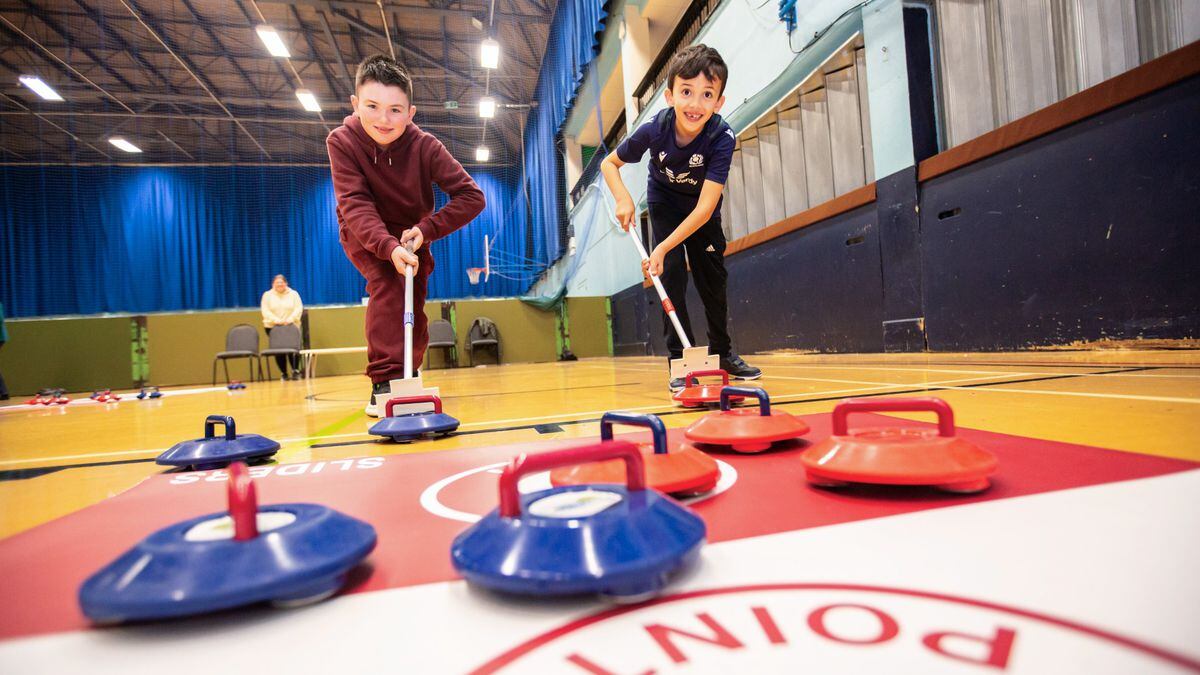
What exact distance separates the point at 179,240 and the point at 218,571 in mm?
18110

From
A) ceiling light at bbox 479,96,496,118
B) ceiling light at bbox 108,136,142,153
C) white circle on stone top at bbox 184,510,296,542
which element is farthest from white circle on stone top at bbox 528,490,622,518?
ceiling light at bbox 108,136,142,153

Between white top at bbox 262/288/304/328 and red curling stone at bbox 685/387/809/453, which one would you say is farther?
white top at bbox 262/288/304/328

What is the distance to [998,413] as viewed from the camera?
134 centimetres

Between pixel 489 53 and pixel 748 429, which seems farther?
pixel 489 53

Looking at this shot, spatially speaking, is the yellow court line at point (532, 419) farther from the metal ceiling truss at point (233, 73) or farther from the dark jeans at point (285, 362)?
the metal ceiling truss at point (233, 73)

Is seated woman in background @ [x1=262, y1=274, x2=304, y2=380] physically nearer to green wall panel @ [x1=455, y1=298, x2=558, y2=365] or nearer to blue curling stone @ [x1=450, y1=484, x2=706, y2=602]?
green wall panel @ [x1=455, y1=298, x2=558, y2=365]

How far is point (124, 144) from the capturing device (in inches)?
573

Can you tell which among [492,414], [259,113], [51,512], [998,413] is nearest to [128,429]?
[492,414]

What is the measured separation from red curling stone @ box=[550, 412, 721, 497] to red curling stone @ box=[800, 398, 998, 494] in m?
0.15

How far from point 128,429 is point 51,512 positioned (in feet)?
5.92

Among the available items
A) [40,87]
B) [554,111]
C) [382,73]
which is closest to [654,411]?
[382,73]

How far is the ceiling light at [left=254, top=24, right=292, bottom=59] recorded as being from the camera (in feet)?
33.8

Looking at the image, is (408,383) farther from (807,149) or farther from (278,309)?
(278,309)

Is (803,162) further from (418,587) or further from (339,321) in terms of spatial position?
(339,321)
